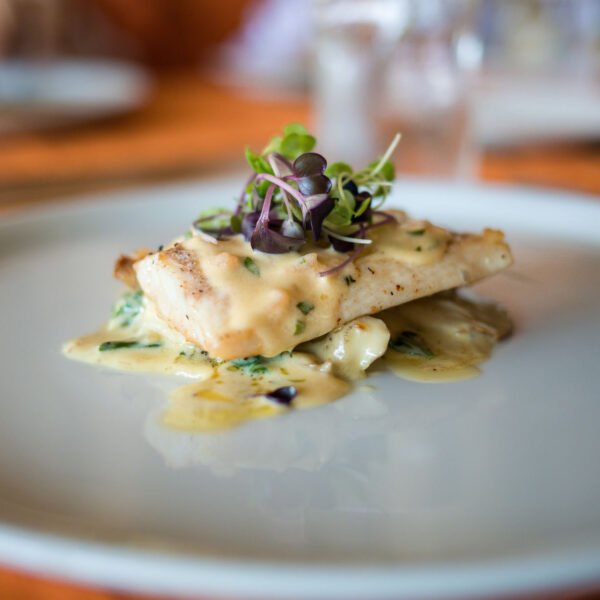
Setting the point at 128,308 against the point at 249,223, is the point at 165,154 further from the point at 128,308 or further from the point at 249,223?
the point at 249,223

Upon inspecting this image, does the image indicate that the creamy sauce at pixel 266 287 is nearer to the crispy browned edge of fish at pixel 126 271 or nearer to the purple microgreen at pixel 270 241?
the purple microgreen at pixel 270 241

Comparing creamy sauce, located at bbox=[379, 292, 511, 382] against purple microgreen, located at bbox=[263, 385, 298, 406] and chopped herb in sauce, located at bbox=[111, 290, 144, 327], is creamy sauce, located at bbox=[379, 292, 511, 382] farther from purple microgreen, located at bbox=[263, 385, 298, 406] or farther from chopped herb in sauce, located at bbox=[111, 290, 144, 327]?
chopped herb in sauce, located at bbox=[111, 290, 144, 327]

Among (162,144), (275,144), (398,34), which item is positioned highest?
(398,34)

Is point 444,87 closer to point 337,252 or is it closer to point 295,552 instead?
point 337,252

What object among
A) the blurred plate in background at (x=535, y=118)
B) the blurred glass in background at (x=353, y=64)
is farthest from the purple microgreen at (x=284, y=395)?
the blurred plate in background at (x=535, y=118)

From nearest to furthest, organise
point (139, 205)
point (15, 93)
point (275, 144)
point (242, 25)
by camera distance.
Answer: point (275, 144), point (139, 205), point (15, 93), point (242, 25)

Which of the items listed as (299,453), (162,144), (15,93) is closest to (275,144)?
(299,453)

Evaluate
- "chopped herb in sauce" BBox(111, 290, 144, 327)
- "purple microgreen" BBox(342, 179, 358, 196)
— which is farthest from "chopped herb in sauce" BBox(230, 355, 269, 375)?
"purple microgreen" BBox(342, 179, 358, 196)
